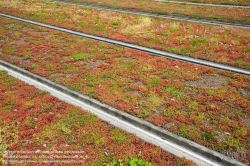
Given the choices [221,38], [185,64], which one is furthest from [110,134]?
[221,38]

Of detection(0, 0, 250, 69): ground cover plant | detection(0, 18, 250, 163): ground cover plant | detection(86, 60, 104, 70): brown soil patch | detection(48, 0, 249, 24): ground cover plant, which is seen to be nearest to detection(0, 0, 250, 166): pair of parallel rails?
detection(0, 18, 250, 163): ground cover plant

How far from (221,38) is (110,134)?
11.6 metres

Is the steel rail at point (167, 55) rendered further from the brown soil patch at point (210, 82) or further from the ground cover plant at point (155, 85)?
the brown soil patch at point (210, 82)

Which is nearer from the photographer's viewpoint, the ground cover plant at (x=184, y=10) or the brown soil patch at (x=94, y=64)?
the brown soil patch at (x=94, y=64)

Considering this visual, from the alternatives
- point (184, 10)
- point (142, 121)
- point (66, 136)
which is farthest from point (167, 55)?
point (184, 10)

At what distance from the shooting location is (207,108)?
27.8 feet

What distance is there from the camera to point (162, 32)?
668 inches

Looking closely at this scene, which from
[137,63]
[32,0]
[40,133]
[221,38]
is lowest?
[40,133]

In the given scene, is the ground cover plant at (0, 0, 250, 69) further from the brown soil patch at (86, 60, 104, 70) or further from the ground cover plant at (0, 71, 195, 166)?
the ground cover plant at (0, 71, 195, 166)

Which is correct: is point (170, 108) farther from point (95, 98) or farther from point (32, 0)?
point (32, 0)

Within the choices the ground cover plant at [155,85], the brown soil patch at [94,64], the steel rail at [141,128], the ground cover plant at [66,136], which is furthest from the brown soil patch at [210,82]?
the brown soil patch at [94,64]

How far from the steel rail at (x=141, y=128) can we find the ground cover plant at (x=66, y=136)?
0.35 meters

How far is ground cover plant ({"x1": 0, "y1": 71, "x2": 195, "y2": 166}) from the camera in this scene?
21.5ft

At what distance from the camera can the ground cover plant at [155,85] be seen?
750 centimetres
